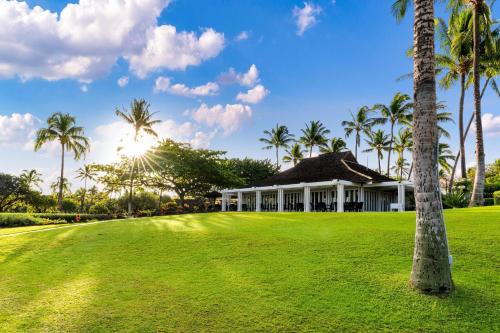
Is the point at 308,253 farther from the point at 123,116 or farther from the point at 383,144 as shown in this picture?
the point at 383,144

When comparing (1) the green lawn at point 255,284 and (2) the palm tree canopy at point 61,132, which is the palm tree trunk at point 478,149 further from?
(2) the palm tree canopy at point 61,132

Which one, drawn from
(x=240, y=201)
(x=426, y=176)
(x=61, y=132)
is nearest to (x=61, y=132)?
(x=61, y=132)

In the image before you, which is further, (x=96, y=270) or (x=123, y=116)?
(x=123, y=116)

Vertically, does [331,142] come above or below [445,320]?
above

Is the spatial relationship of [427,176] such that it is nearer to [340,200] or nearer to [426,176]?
[426,176]

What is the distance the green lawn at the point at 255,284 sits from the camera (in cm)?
523

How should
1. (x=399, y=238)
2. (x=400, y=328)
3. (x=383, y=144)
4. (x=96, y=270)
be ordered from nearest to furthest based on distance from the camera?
(x=400, y=328) < (x=96, y=270) < (x=399, y=238) < (x=383, y=144)

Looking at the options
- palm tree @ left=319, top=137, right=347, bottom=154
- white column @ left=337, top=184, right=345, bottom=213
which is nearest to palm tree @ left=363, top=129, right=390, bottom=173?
palm tree @ left=319, top=137, right=347, bottom=154

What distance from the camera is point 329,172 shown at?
28969 millimetres

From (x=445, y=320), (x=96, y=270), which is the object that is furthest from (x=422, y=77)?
(x=96, y=270)

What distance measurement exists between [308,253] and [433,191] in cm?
320

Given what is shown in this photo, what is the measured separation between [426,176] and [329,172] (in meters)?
23.2

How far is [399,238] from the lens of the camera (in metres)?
8.82

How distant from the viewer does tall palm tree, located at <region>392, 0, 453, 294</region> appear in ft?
19.2
